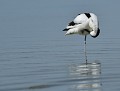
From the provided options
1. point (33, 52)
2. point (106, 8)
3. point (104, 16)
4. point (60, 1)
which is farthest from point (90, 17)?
point (60, 1)

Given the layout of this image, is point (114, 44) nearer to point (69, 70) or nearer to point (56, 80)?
point (69, 70)

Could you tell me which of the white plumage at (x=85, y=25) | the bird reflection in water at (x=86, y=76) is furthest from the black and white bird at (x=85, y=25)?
the bird reflection in water at (x=86, y=76)

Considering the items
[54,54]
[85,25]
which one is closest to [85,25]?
[85,25]

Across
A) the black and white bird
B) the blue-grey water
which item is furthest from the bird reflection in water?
the black and white bird

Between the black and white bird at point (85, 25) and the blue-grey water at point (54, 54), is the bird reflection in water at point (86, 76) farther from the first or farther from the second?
the black and white bird at point (85, 25)

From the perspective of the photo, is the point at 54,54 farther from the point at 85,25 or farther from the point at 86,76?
the point at 86,76

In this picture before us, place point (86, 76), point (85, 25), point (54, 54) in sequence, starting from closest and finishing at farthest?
point (86, 76) → point (54, 54) → point (85, 25)

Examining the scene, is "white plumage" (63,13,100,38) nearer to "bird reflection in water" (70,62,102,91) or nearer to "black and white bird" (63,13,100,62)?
"black and white bird" (63,13,100,62)

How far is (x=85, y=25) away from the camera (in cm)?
2098

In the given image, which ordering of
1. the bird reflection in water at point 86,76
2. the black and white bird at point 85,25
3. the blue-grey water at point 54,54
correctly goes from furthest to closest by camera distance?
the black and white bird at point 85,25 → the blue-grey water at point 54,54 → the bird reflection in water at point 86,76

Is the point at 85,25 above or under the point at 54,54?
above

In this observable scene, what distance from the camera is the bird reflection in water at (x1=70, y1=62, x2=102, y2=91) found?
13159 mm

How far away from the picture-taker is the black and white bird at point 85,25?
20.7 m

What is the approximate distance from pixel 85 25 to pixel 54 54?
260 cm
